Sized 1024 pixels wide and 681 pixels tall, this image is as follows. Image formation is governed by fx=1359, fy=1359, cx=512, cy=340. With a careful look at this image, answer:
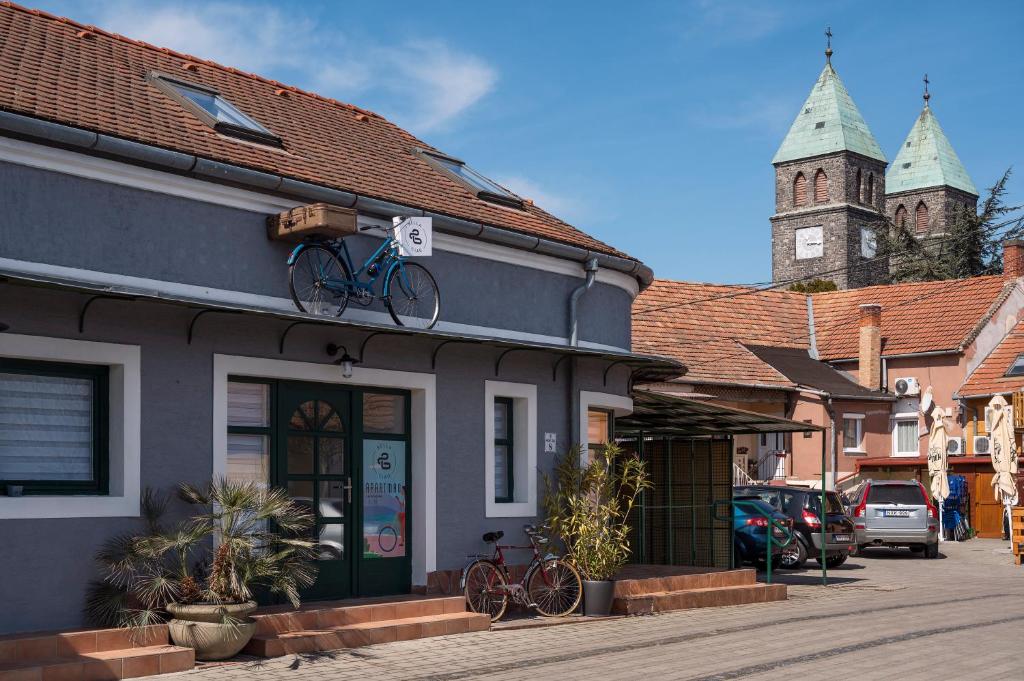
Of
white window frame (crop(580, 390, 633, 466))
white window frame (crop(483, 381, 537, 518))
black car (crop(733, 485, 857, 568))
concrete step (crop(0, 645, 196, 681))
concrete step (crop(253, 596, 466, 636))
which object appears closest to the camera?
concrete step (crop(0, 645, 196, 681))

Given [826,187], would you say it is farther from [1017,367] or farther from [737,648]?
[737,648]

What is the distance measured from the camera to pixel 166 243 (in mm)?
12977

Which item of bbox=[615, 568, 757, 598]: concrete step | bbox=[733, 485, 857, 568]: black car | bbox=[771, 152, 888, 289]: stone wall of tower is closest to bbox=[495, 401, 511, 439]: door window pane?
bbox=[615, 568, 757, 598]: concrete step

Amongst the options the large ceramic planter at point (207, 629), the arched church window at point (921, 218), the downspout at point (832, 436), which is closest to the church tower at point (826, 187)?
the arched church window at point (921, 218)

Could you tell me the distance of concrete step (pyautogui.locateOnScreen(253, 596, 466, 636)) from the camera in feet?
40.4

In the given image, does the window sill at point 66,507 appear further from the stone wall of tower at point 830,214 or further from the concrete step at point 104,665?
the stone wall of tower at point 830,214

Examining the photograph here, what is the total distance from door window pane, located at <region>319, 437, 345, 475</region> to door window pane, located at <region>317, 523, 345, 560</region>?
1.90 feet

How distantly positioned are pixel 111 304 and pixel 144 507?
1.85m


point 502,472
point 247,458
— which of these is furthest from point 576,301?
point 247,458

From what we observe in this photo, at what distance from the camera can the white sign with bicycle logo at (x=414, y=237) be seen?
1499cm

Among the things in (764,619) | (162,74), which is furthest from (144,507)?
(764,619)

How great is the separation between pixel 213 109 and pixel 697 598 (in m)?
8.48

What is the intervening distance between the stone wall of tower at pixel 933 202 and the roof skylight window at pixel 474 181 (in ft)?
297

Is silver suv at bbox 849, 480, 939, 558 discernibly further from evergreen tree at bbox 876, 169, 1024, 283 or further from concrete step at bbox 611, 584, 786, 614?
evergreen tree at bbox 876, 169, 1024, 283
